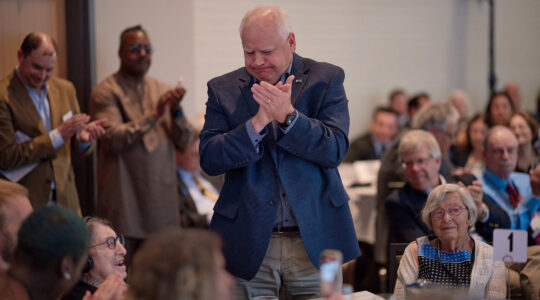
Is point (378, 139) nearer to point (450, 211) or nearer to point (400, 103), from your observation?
point (400, 103)

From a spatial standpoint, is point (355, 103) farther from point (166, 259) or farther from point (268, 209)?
point (166, 259)

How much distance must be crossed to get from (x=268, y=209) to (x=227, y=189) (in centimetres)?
18

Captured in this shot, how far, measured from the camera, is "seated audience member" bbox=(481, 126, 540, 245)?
12.0ft

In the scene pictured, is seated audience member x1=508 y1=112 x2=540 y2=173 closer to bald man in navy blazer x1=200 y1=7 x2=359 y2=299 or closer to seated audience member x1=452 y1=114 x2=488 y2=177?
seated audience member x1=452 y1=114 x2=488 y2=177

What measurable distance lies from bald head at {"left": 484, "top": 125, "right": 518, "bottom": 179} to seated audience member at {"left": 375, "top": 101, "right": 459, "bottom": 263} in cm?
29

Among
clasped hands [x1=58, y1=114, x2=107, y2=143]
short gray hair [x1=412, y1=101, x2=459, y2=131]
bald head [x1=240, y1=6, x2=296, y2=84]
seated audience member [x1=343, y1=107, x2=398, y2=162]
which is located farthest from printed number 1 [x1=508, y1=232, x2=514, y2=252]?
seated audience member [x1=343, y1=107, x2=398, y2=162]

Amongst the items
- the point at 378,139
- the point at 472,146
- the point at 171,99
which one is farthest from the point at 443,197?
the point at 378,139

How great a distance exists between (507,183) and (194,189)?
2.25m

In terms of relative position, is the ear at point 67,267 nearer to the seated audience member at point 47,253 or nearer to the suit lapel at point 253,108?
the seated audience member at point 47,253

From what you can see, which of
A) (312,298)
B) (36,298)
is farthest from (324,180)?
(36,298)

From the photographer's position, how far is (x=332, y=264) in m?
1.66

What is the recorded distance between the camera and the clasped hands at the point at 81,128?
3477 mm

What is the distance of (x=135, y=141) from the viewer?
13.3ft

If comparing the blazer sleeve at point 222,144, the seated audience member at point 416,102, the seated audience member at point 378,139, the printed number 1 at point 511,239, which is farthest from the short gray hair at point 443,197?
the seated audience member at point 416,102
